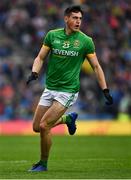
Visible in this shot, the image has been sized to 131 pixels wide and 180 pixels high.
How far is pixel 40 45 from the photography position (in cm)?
2944

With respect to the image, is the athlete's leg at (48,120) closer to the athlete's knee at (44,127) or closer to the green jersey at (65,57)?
the athlete's knee at (44,127)

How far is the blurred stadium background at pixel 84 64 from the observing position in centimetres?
2741

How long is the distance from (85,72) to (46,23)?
2.91 metres

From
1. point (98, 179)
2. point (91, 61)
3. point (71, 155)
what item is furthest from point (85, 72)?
point (98, 179)

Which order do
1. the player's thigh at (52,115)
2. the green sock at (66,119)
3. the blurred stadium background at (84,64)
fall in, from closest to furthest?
1. the player's thigh at (52,115)
2. the green sock at (66,119)
3. the blurred stadium background at (84,64)

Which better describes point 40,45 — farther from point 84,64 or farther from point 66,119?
point 66,119

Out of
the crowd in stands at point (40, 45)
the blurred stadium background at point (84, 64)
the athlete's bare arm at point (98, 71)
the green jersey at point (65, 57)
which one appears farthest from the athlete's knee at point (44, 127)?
the crowd in stands at point (40, 45)

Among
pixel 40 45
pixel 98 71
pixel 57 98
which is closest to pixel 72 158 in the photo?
pixel 57 98

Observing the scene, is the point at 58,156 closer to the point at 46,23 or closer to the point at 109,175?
the point at 109,175

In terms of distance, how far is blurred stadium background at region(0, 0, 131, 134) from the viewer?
27.4 meters

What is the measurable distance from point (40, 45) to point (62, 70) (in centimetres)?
1714

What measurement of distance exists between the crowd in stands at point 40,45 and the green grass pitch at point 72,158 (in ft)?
9.10

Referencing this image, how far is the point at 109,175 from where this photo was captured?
11.3 m

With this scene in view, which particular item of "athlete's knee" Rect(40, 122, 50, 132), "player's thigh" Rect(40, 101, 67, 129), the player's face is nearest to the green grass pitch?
"athlete's knee" Rect(40, 122, 50, 132)
